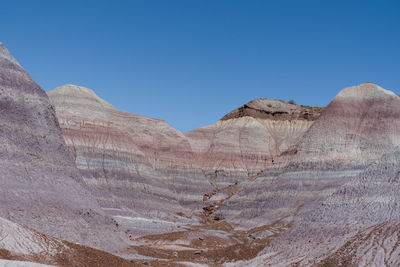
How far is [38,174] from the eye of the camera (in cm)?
3156

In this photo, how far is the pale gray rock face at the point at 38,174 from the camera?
29.2 meters

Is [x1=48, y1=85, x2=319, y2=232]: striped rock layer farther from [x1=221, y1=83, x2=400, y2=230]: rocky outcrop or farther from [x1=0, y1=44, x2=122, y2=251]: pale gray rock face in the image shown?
[x1=0, y1=44, x2=122, y2=251]: pale gray rock face

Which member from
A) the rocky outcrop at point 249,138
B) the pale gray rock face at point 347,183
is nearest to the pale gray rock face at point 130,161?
the rocky outcrop at point 249,138

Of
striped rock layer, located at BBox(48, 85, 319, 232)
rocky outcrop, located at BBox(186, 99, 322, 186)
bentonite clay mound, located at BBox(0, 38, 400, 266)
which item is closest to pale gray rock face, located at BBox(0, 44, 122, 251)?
bentonite clay mound, located at BBox(0, 38, 400, 266)

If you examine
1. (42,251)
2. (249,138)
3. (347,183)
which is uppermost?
(249,138)

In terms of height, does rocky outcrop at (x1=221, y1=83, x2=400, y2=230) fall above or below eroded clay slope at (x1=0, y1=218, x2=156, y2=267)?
above

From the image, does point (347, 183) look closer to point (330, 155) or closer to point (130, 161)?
point (330, 155)

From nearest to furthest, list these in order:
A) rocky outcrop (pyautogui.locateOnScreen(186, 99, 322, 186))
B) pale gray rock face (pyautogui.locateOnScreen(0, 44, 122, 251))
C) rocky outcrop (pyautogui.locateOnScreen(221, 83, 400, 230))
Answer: pale gray rock face (pyautogui.locateOnScreen(0, 44, 122, 251)) < rocky outcrop (pyautogui.locateOnScreen(221, 83, 400, 230)) < rocky outcrop (pyautogui.locateOnScreen(186, 99, 322, 186))

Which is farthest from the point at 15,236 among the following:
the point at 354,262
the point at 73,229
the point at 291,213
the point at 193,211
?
the point at 193,211

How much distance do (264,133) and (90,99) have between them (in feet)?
105

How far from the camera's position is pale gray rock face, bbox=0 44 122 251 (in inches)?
1148

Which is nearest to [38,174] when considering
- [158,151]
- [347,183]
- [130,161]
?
[347,183]

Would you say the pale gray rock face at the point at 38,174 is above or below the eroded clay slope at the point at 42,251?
above

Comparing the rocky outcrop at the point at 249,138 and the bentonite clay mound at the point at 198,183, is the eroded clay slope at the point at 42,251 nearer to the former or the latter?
the bentonite clay mound at the point at 198,183
